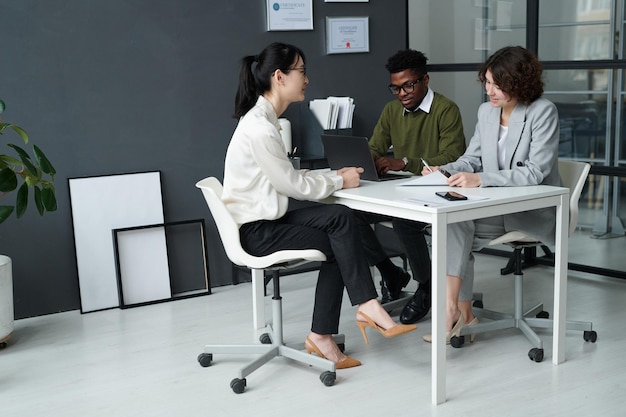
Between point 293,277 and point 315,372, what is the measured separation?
1524 millimetres

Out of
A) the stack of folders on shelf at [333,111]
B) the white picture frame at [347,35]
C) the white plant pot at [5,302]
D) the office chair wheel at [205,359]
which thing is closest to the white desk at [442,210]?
the office chair wheel at [205,359]

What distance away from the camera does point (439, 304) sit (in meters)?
A: 2.81

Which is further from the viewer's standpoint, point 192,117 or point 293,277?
point 293,277

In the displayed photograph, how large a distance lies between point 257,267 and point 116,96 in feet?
5.24

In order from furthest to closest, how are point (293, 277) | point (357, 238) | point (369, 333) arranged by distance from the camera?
1. point (293, 277)
2. point (369, 333)
3. point (357, 238)

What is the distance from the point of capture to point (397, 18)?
16.4ft

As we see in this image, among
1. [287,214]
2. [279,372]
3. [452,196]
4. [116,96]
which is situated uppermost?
[116,96]

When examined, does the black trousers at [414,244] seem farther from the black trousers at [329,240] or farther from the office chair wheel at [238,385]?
the office chair wheel at [238,385]

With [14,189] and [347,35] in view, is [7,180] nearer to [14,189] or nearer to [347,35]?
[14,189]

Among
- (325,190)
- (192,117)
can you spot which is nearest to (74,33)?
(192,117)

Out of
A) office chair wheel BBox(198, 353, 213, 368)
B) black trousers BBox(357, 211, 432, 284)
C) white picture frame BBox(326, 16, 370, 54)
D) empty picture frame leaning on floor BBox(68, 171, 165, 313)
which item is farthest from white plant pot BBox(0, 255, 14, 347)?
white picture frame BBox(326, 16, 370, 54)

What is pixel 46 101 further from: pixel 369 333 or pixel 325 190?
pixel 369 333

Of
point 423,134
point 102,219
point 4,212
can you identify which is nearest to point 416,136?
point 423,134

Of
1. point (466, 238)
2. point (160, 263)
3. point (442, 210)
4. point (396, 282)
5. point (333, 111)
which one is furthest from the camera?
point (333, 111)
